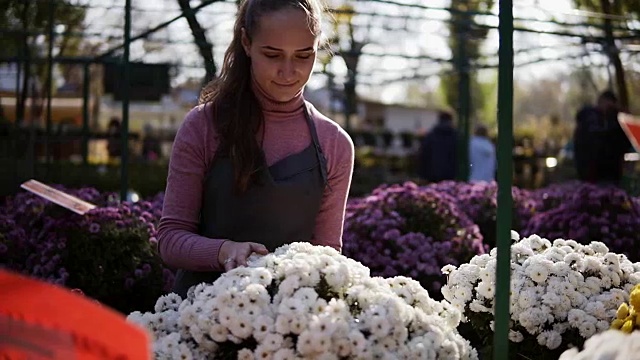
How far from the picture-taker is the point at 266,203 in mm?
3043

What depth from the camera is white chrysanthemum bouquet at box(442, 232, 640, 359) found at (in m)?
3.21

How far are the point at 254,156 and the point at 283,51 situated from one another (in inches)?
11.4

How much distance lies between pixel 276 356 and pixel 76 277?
318 cm

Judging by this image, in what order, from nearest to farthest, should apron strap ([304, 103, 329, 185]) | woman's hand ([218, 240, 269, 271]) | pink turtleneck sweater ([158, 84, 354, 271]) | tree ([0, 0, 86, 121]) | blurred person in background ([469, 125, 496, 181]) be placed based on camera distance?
1. woman's hand ([218, 240, 269, 271])
2. pink turtleneck sweater ([158, 84, 354, 271])
3. apron strap ([304, 103, 329, 185])
4. tree ([0, 0, 86, 121])
5. blurred person in background ([469, 125, 496, 181])

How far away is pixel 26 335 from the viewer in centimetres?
177

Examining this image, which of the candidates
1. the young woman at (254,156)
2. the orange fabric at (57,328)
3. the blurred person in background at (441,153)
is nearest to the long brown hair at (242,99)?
the young woman at (254,156)

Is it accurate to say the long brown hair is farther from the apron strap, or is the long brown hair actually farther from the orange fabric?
the orange fabric

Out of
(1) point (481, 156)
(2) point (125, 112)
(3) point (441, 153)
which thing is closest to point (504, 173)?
(2) point (125, 112)

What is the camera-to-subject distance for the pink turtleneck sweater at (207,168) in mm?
2957

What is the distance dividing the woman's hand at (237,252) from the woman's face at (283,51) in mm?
473

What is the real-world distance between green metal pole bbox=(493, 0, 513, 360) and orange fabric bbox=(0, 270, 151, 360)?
907 millimetres

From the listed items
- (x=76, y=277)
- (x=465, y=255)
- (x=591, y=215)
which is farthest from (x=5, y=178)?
(x=591, y=215)

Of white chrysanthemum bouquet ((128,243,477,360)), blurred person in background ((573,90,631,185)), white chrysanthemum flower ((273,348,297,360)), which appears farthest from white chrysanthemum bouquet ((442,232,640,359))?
blurred person in background ((573,90,631,185))

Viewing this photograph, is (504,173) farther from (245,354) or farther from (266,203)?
(266,203)
